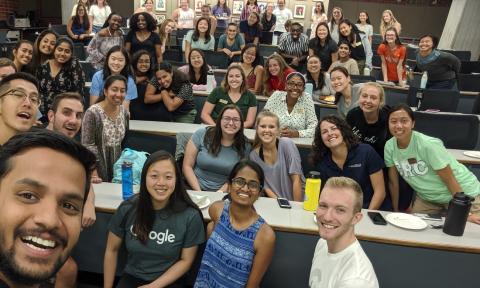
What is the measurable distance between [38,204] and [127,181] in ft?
5.55

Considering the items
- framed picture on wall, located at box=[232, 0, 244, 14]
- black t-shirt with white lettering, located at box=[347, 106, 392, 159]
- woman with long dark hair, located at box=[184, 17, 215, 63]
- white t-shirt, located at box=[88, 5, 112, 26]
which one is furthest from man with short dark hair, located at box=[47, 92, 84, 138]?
framed picture on wall, located at box=[232, 0, 244, 14]

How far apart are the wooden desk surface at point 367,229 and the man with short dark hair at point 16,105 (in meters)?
0.61

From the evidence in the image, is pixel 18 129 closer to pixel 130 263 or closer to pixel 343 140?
pixel 130 263

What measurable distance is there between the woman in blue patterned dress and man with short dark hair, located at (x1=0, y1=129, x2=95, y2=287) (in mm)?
1304

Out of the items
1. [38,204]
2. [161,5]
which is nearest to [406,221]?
[38,204]

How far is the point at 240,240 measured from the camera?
2061 mm

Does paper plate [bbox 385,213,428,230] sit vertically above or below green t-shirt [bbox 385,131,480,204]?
below

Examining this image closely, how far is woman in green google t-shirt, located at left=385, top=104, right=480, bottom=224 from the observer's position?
2527 mm

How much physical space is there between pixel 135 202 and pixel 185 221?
30 centimetres

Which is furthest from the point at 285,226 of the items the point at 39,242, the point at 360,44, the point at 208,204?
the point at 360,44

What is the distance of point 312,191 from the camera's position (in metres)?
2.38

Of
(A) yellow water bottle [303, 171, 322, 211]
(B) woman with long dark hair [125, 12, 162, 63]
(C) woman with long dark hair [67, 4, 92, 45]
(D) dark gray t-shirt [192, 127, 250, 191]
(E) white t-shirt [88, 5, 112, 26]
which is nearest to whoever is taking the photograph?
(A) yellow water bottle [303, 171, 322, 211]

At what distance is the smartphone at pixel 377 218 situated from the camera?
2277 mm

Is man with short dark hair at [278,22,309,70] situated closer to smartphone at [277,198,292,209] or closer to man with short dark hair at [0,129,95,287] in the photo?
smartphone at [277,198,292,209]
